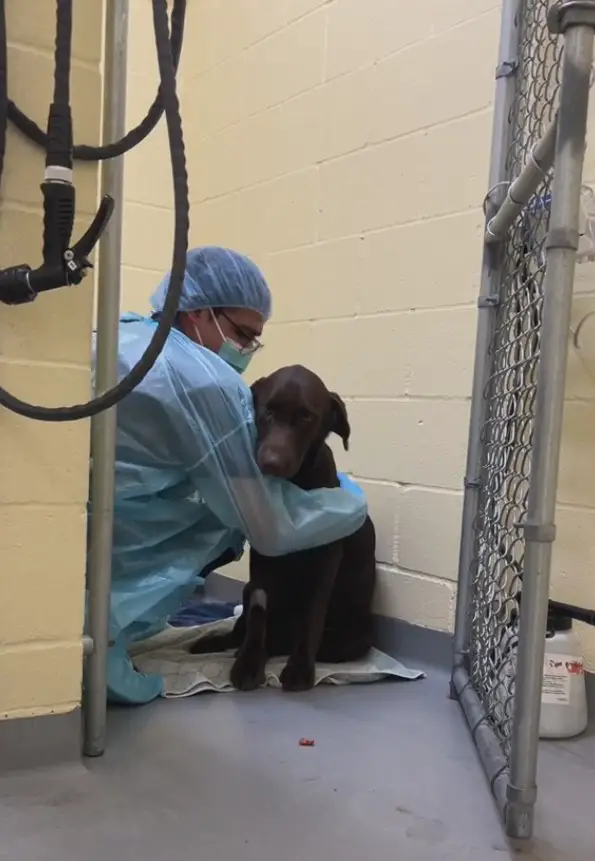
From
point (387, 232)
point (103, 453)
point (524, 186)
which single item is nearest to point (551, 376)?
point (524, 186)

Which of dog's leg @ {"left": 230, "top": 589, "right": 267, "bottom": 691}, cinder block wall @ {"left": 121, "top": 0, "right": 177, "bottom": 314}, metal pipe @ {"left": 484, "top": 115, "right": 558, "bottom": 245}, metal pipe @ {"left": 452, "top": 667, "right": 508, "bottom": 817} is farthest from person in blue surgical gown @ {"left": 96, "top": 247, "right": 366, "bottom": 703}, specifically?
cinder block wall @ {"left": 121, "top": 0, "right": 177, "bottom": 314}

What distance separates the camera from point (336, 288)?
234cm

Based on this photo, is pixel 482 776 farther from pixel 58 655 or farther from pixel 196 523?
pixel 196 523

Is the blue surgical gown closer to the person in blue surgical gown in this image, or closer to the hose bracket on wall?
the person in blue surgical gown

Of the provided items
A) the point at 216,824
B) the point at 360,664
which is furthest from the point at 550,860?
the point at 360,664

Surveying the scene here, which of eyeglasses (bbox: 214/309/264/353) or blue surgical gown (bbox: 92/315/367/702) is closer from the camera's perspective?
blue surgical gown (bbox: 92/315/367/702)

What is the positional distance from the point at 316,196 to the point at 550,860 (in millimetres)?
1848

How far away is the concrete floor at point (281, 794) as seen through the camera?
1.08 m

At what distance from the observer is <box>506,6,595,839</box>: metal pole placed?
108 centimetres

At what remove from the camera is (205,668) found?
1.81m

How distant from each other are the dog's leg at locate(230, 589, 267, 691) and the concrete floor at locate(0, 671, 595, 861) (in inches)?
4.4

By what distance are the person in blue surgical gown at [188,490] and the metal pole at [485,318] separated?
258 mm

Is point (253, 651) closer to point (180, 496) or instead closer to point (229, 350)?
point (180, 496)

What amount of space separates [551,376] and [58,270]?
66cm
